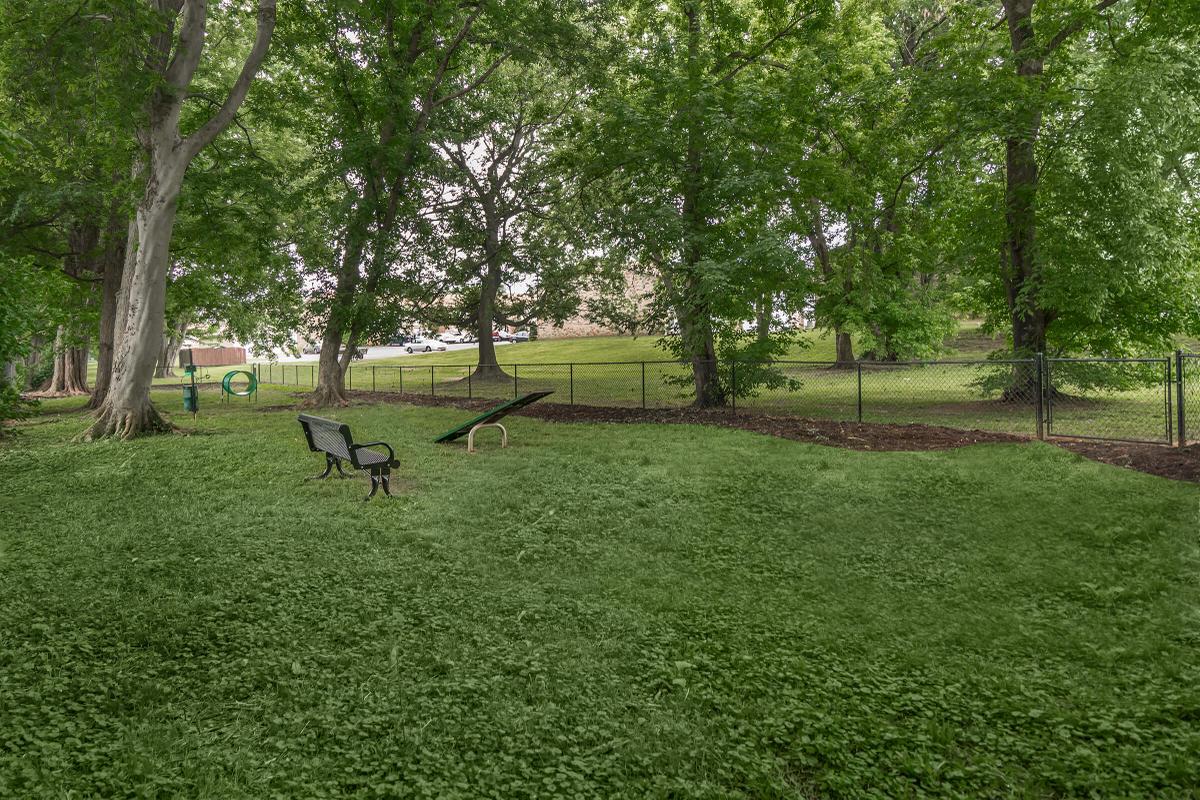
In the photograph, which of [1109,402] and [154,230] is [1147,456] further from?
[154,230]

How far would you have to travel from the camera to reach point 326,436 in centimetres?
873

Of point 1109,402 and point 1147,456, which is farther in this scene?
point 1109,402

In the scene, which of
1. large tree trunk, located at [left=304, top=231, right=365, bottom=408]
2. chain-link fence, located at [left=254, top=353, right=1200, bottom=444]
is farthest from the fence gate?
large tree trunk, located at [left=304, top=231, right=365, bottom=408]

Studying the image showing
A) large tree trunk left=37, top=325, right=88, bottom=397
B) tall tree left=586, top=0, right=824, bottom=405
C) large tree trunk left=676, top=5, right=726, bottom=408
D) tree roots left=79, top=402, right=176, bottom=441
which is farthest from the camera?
large tree trunk left=37, top=325, right=88, bottom=397

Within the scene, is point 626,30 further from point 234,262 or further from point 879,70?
point 234,262

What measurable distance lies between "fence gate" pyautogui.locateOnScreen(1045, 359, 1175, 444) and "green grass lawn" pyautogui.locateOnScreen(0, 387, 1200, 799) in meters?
3.56

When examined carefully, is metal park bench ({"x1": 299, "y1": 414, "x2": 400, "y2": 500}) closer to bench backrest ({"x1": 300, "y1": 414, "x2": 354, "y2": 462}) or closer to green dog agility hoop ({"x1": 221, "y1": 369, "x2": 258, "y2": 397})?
bench backrest ({"x1": 300, "y1": 414, "x2": 354, "y2": 462})

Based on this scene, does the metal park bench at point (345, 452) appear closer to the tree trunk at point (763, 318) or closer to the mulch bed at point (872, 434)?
the mulch bed at point (872, 434)

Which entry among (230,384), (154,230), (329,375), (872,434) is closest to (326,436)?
(154,230)

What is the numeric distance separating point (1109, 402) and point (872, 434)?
8.36 metres

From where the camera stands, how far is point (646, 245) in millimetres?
14875

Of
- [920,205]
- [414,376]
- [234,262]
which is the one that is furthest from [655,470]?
[414,376]

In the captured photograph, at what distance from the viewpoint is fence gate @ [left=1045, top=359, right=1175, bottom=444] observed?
1117 cm

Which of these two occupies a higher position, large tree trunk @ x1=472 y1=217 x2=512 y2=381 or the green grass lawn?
large tree trunk @ x1=472 y1=217 x2=512 y2=381
